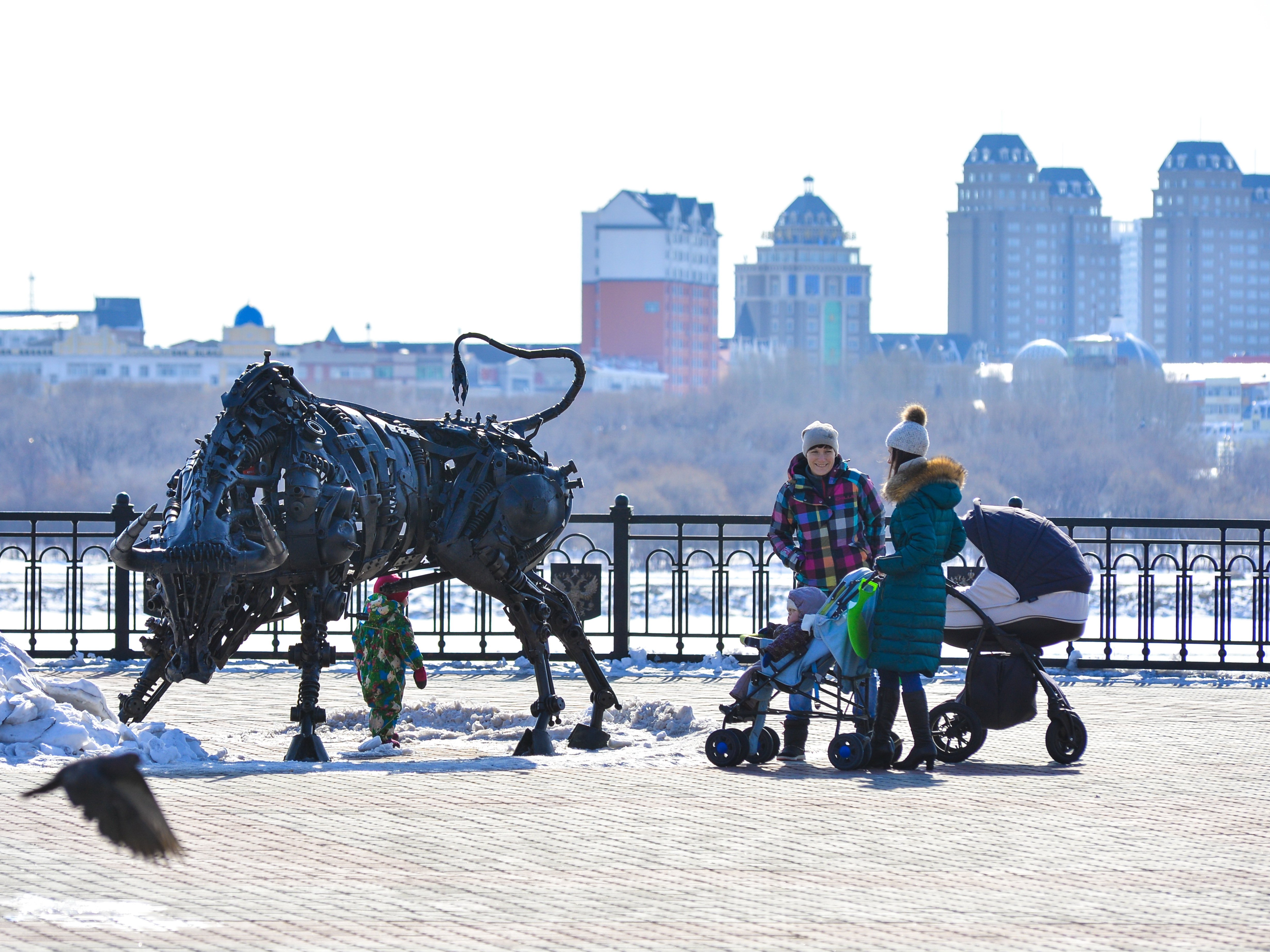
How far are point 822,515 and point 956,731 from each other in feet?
3.73

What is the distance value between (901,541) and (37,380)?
9308 cm

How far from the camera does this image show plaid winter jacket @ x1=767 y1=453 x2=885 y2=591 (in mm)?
8578

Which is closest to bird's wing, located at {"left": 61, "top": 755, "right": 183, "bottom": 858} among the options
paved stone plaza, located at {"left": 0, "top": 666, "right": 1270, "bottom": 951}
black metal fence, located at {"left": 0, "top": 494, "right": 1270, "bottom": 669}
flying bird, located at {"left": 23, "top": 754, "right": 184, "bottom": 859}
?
flying bird, located at {"left": 23, "top": 754, "right": 184, "bottom": 859}

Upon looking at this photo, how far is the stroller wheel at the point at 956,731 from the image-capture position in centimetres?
827

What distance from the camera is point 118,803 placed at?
15.2 ft

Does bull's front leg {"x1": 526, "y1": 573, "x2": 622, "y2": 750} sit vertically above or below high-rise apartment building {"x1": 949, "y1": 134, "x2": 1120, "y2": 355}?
below

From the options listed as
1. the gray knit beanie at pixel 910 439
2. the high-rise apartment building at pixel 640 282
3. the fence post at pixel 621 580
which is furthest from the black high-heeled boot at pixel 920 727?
the high-rise apartment building at pixel 640 282

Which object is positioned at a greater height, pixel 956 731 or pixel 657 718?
pixel 956 731

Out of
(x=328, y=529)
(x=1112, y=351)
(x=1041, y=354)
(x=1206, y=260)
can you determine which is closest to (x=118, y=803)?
(x=328, y=529)

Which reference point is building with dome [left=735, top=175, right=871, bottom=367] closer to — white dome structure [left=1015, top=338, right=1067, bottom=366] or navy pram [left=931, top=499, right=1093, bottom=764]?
white dome structure [left=1015, top=338, right=1067, bottom=366]

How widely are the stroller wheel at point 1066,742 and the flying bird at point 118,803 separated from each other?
4.64m

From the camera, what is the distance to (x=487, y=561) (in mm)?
8891

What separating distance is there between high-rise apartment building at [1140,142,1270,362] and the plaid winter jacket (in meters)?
172

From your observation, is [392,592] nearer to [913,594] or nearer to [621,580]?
[913,594]
